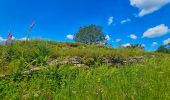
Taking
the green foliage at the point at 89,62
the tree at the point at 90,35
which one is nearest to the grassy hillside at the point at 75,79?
the green foliage at the point at 89,62

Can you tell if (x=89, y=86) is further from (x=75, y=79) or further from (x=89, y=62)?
(x=89, y=62)

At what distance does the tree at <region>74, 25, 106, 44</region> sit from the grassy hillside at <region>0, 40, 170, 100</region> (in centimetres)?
6892

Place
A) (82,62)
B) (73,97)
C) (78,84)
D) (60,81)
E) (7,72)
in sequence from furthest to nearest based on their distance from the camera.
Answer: (82,62)
(7,72)
(60,81)
(78,84)
(73,97)

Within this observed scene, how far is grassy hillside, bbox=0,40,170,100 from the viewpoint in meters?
6.16

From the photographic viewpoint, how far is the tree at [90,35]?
82562 millimetres

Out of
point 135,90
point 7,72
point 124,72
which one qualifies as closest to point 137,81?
point 135,90

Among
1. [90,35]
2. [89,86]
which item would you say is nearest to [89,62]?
[89,86]

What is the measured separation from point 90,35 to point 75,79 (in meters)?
74.0

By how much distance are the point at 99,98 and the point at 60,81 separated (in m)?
2.82

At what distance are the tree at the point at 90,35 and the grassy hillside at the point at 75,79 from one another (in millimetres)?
68918

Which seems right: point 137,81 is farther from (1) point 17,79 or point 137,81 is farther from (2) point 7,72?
(2) point 7,72

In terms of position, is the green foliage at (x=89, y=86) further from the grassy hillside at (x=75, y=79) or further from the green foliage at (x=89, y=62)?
the green foliage at (x=89, y=62)

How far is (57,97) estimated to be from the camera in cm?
666

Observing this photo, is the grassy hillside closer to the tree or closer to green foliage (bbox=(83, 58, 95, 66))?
green foliage (bbox=(83, 58, 95, 66))
